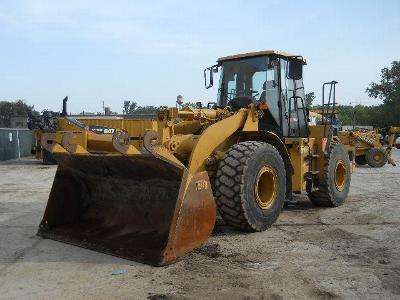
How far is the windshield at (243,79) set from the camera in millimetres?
6844

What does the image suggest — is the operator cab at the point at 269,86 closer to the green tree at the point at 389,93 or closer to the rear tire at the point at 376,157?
the rear tire at the point at 376,157

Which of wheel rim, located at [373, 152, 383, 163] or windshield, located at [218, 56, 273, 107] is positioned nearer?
windshield, located at [218, 56, 273, 107]

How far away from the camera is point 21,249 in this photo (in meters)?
5.01

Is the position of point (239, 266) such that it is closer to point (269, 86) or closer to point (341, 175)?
point (269, 86)

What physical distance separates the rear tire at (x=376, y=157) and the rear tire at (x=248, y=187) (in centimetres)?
1147

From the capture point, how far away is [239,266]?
170 inches

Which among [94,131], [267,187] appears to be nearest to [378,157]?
[267,187]

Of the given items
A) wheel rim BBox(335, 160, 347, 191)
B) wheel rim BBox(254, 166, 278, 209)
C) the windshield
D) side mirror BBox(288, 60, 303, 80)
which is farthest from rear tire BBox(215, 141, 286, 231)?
wheel rim BBox(335, 160, 347, 191)

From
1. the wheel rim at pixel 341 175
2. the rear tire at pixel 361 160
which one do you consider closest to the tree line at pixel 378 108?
the rear tire at pixel 361 160

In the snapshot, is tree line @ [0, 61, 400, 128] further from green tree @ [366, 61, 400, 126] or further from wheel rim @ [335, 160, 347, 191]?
wheel rim @ [335, 160, 347, 191]

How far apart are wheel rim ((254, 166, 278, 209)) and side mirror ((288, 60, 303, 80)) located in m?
2.07

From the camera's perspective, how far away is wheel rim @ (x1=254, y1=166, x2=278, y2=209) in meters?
5.72

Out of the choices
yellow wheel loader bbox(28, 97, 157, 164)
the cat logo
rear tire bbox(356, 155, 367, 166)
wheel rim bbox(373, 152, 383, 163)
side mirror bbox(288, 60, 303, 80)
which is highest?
side mirror bbox(288, 60, 303, 80)

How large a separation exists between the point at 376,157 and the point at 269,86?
35.3 feet
